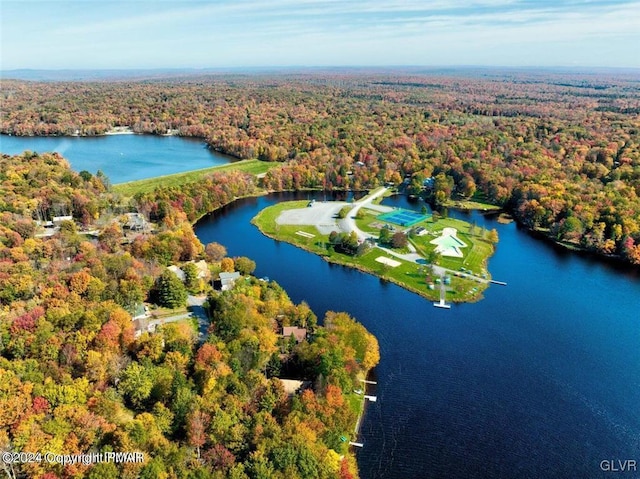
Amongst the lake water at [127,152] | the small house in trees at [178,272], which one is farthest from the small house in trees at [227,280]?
the lake water at [127,152]

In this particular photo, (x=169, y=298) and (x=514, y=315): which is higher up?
(x=169, y=298)

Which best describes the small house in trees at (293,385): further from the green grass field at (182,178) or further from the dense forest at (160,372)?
the green grass field at (182,178)

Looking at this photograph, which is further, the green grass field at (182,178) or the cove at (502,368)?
the green grass field at (182,178)

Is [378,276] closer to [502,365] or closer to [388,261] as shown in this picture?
[388,261]

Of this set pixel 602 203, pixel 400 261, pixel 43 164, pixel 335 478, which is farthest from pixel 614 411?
pixel 43 164

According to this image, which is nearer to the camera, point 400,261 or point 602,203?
point 400,261

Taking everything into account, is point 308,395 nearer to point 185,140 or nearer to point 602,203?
point 602,203
